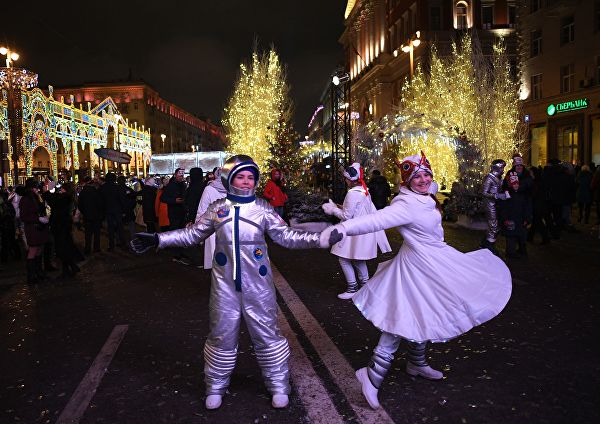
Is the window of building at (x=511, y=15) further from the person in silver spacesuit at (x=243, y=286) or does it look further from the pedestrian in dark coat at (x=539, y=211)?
the person in silver spacesuit at (x=243, y=286)

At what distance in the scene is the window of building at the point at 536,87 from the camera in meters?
31.3

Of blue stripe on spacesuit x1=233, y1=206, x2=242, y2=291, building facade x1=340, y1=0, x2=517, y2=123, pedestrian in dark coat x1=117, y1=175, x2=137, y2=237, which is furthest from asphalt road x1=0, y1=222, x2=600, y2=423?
building facade x1=340, y1=0, x2=517, y2=123

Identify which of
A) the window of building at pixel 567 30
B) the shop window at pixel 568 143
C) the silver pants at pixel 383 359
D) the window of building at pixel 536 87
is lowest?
the silver pants at pixel 383 359

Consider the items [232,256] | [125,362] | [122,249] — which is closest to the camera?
[232,256]

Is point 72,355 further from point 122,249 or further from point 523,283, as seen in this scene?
point 122,249

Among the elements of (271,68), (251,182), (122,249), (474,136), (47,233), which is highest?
(271,68)

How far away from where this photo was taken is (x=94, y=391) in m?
4.41

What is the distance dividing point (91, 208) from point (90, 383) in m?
8.89

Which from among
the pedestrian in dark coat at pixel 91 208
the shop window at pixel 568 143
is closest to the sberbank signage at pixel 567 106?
the shop window at pixel 568 143

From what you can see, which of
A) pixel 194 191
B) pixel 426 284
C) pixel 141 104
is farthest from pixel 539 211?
pixel 141 104

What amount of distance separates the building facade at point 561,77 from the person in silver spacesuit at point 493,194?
1960cm

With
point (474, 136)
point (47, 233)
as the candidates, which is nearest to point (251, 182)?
point (47, 233)

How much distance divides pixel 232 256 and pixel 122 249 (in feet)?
34.5

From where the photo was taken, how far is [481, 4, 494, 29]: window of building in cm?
4478
